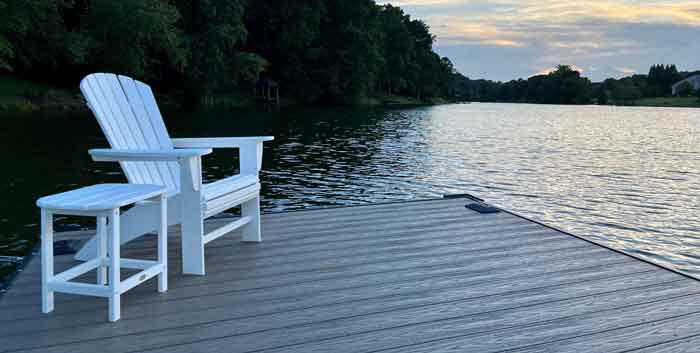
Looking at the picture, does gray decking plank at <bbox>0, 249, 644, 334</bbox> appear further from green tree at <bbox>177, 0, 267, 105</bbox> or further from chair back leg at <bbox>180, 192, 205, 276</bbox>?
green tree at <bbox>177, 0, 267, 105</bbox>

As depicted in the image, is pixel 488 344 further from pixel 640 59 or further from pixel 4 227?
pixel 640 59

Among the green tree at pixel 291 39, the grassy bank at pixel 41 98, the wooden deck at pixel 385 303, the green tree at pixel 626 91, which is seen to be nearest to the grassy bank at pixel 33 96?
the grassy bank at pixel 41 98

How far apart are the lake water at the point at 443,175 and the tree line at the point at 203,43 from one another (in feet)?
22.9

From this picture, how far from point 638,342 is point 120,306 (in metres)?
2.06

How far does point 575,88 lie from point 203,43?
207 ft

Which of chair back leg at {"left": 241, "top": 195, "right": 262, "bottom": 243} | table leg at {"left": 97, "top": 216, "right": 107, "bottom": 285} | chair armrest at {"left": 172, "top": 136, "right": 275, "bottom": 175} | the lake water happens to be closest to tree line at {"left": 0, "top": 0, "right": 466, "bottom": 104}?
the lake water

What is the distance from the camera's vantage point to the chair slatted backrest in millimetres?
2867

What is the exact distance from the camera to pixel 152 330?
6.82ft

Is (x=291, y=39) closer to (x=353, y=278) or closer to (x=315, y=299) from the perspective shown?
(x=353, y=278)

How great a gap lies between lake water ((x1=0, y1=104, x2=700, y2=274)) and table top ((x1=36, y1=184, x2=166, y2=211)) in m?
1.56

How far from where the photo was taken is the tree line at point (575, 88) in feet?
233

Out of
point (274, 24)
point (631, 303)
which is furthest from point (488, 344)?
point (274, 24)

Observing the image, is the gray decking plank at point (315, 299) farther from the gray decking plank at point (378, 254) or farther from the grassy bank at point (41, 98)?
the grassy bank at point (41, 98)

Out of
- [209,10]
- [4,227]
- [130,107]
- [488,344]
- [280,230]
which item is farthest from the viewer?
[209,10]
